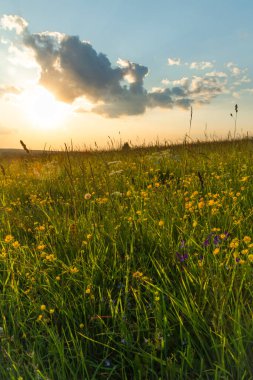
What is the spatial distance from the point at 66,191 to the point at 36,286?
318 cm

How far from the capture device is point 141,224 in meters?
3.03

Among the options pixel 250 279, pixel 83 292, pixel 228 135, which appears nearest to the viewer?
pixel 250 279

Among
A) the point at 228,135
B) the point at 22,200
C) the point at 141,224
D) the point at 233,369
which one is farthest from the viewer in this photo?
the point at 228,135

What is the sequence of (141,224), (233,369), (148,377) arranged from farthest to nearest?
(141,224) < (148,377) < (233,369)

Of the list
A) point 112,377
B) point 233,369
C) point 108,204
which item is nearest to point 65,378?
point 112,377

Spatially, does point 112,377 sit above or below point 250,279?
below

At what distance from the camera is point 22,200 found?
5.48 metres

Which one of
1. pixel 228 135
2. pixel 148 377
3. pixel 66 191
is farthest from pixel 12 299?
pixel 228 135

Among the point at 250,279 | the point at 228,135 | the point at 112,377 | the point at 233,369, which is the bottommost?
the point at 112,377

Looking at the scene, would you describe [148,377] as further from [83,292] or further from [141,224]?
[141,224]

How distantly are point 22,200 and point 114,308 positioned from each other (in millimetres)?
3677

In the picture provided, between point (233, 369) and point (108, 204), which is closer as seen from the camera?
point (233, 369)

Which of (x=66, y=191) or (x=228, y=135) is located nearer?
(x=66, y=191)

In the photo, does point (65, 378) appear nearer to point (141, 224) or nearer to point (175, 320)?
point (175, 320)
